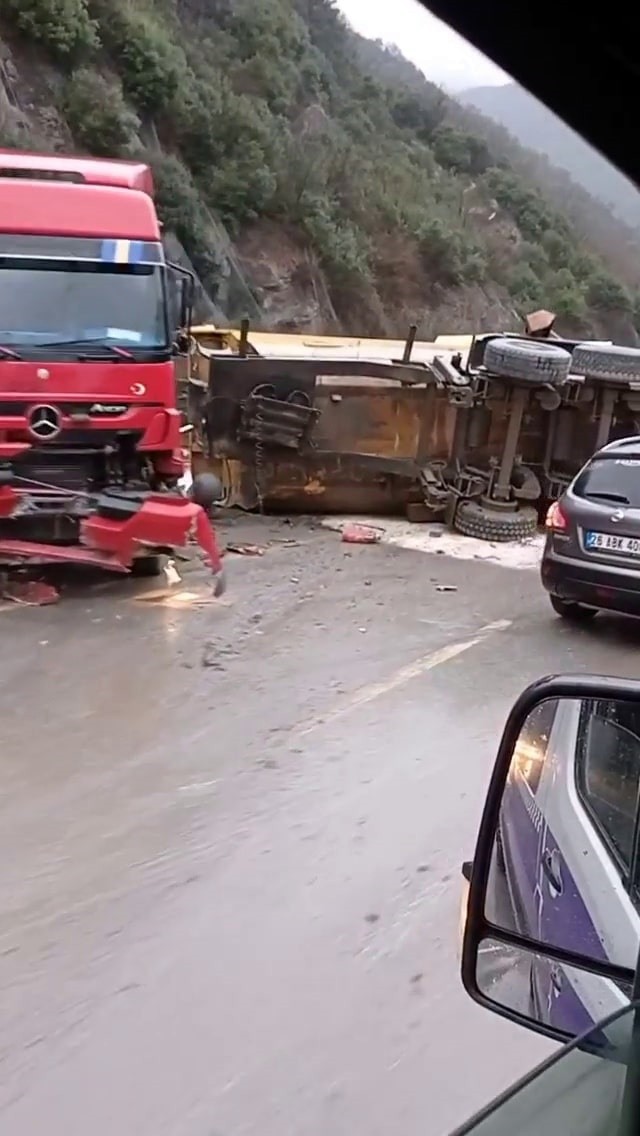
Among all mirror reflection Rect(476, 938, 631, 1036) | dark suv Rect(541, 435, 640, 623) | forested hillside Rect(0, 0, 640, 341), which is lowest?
dark suv Rect(541, 435, 640, 623)

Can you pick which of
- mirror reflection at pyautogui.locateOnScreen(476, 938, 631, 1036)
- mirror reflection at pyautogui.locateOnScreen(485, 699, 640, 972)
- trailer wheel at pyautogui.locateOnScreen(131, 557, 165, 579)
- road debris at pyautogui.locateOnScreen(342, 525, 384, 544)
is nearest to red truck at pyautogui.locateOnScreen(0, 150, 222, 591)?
trailer wheel at pyautogui.locateOnScreen(131, 557, 165, 579)

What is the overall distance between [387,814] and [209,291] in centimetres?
2666

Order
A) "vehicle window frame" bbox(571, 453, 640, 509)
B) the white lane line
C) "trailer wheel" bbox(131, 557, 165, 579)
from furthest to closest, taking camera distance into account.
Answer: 1. "trailer wheel" bbox(131, 557, 165, 579)
2. "vehicle window frame" bbox(571, 453, 640, 509)
3. the white lane line

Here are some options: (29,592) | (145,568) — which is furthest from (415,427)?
(29,592)

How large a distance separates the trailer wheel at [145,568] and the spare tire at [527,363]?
4.25 m

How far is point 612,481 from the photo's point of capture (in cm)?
880

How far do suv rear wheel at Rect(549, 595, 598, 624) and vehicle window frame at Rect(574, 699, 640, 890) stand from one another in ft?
22.5

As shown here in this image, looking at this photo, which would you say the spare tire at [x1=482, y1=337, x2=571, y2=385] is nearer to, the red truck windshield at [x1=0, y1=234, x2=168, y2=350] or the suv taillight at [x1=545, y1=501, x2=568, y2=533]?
the suv taillight at [x1=545, y1=501, x2=568, y2=533]

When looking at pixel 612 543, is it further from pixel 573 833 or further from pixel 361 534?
pixel 573 833

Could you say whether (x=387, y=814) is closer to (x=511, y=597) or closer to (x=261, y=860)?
(x=261, y=860)

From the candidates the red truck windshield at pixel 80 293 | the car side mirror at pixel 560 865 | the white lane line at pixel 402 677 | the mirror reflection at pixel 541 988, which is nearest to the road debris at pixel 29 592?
the red truck windshield at pixel 80 293

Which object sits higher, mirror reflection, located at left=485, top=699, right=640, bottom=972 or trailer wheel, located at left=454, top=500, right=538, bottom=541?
mirror reflection, located at left=485, top=699, right=640, bottom=972

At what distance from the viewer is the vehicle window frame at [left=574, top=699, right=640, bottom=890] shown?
215cm

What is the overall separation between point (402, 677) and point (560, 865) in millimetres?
5461
